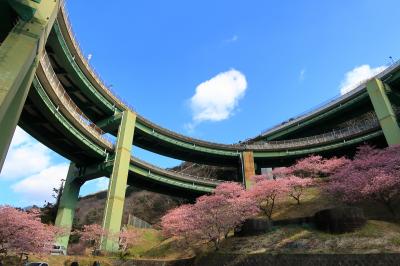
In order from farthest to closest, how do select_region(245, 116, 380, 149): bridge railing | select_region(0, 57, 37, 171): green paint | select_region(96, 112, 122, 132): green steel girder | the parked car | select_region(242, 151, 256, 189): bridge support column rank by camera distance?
select_region(242, 151, 256, 189): bridge support column < select_region(245, 116, 380, 149): bridge railing < select_region(96, 112, 122, 132): green steel girder < the parked car < select_region(0, 57, 37, 171): green paint

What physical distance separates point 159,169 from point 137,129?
694 cm

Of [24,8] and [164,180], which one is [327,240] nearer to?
[24,8]

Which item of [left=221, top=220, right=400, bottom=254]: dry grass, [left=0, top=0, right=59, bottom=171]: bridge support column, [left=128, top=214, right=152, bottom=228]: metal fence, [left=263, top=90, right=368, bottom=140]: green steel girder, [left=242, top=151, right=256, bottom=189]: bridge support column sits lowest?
[left=221, top=220, right=400, bottom=254]: dry grass

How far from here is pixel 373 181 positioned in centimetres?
2609

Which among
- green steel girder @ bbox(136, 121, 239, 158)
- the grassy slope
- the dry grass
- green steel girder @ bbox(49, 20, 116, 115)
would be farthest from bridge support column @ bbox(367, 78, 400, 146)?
green steel girder @ bbox(49, 20, 116, 115)

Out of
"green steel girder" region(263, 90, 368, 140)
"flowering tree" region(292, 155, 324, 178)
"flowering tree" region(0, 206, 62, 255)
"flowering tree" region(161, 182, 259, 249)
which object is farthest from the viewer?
"green steel girder" region(263, 90, 368, 140)

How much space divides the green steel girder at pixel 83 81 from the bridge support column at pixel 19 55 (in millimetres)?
9751

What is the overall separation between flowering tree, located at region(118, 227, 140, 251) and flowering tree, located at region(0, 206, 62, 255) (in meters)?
9.98

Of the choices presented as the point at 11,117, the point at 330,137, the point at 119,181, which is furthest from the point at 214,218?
the point at 330,137

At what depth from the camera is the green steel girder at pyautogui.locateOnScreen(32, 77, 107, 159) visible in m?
29.9

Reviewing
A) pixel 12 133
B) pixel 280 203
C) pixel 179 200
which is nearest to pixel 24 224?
pixel 12 133

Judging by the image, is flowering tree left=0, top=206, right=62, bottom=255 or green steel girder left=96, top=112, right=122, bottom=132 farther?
green steel girder left=96, top=112, right=122, bottom=132

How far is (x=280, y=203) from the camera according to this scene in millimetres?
39969

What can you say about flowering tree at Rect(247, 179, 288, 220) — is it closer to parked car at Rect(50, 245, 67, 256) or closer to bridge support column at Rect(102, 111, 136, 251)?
bridge support column at Rect(102, 111, 136, 251)
